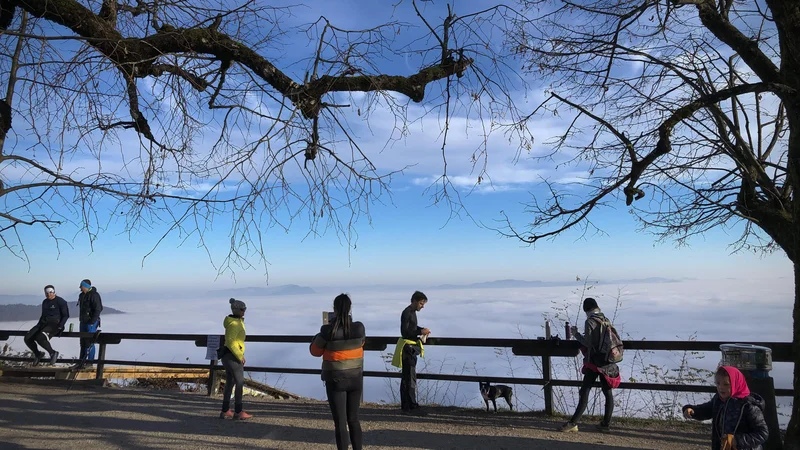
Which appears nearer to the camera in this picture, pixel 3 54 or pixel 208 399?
pixel 3 54

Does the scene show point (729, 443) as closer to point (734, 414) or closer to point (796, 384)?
point (734, 414)

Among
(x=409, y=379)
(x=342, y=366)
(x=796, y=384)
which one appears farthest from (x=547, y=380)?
(x=342, y=366)

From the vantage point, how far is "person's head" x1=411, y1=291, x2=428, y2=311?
8.62 meters

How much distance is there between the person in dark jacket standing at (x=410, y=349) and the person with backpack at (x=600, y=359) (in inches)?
89.5

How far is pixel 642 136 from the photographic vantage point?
7.14 meters

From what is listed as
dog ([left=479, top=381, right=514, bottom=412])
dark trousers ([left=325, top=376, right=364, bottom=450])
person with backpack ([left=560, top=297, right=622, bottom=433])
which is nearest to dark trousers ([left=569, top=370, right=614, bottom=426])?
person with backpack ([left=560, top=297, right=622, bottom=433])

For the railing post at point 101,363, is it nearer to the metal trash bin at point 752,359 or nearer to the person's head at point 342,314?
the person's head at point 342,314

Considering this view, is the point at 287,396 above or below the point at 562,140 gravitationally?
below

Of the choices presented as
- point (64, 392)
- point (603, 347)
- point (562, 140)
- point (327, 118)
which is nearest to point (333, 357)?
point (327, 118)

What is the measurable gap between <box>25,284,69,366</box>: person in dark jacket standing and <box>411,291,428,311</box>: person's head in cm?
799

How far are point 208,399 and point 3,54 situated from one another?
7.10 meters

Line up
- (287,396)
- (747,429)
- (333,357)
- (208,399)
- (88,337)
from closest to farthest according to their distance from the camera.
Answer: (747,429)
(333,357)
(208,399)
(88,337)
(287,396)

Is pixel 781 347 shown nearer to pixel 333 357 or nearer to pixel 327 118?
pixel 333 357

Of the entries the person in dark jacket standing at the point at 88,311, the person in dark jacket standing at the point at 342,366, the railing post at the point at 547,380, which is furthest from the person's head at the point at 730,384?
the person in dark jacket standing at the point at 88,311
